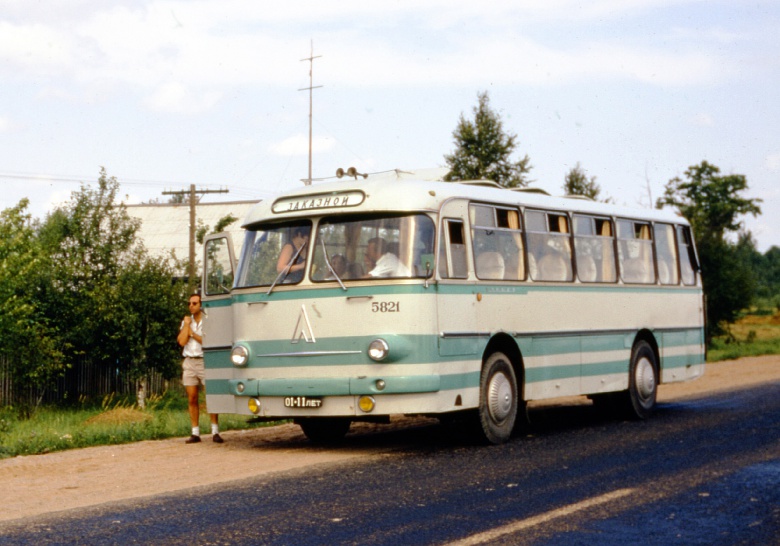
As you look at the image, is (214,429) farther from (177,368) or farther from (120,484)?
(177,368)

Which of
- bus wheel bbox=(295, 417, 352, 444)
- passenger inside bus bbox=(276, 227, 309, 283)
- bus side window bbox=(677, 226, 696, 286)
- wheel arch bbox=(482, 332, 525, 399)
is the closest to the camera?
passenger inside bus bbox=(276, 227, 309, 283)

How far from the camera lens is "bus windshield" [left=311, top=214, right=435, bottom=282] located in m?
12.3

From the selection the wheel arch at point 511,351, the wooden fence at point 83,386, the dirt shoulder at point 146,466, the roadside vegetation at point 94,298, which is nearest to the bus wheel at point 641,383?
the wheel arch at point 511,351

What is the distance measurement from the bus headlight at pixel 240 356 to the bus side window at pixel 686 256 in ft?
28.1

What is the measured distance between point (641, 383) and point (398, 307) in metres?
6.24

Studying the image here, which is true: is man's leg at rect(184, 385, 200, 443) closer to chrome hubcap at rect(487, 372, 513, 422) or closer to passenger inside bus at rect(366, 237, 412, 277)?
passenger inside bus at rect(366, 237, 412, 277)

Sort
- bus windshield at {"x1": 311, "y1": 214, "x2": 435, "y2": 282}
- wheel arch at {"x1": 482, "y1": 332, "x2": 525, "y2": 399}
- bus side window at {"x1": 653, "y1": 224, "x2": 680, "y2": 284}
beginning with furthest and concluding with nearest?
bus side window at {"x1": 653, "y1": 224, "x2": 680, "y2": 284}
wheel arch at {"x1": 482, "y1": 332, "x2": 525, "y2": 399}
bus windshield at {"x1": 311, "y1": 214, "x2": 435, "y2": 282}

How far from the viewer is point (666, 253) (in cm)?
1816

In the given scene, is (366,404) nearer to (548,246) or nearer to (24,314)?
(548,246)

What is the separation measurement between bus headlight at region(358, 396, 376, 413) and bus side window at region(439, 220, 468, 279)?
1584 mm

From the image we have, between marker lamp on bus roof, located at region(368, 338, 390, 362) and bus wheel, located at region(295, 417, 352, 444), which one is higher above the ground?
marker lamp on bus roof, located at region(368, 338, 390, 362)

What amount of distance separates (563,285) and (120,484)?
6692 mm

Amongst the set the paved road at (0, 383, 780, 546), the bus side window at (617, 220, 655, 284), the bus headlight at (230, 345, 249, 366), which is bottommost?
the paved road at (0, 383, 780, 546)

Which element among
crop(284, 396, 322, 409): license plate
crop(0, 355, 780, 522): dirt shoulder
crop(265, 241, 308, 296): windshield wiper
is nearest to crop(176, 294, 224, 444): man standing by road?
crop(0, 355, 780, 522): dirt shoulder
